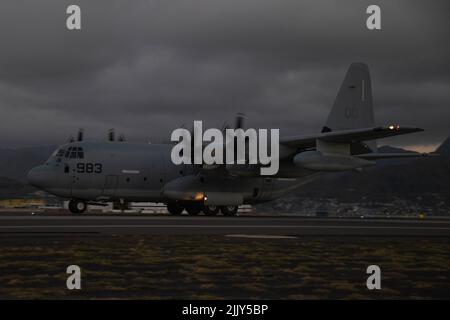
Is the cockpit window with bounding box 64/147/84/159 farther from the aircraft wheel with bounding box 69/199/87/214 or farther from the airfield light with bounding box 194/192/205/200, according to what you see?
the airfield light with bounding box 194/192/205/200

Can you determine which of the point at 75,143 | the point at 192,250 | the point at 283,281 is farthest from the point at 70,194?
the point at 283,281

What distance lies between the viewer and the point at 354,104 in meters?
46.5

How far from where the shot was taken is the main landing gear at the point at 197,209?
42.8 meters

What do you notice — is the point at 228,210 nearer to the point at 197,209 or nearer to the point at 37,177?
the point at 197,209

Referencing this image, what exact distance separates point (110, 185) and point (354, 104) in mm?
19837

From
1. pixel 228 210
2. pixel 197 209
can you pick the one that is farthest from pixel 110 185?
pixel 228 210

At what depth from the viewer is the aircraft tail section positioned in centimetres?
4616

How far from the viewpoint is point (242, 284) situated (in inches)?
444

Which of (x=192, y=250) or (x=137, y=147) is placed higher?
(x=137, y=147)

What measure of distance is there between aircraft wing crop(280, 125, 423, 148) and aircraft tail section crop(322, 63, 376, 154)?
244 inches

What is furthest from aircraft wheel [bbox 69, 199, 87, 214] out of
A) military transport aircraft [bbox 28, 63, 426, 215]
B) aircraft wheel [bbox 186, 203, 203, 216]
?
aircraft wheel [bbox 186, 203, 203, 216]
